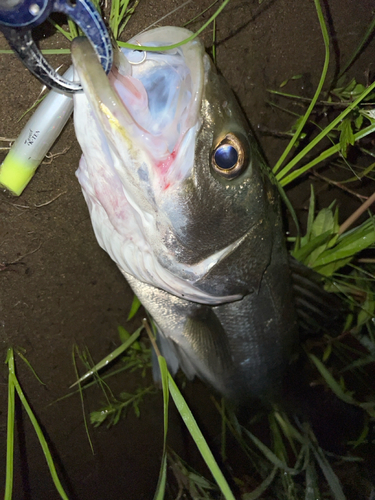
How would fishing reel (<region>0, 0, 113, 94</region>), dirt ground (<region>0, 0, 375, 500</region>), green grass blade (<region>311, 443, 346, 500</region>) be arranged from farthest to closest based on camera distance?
green grass blade (<region>311, 443, 346, 500</region>) < dirt ground (<region>0, 0, 375, 500</region>) < fishing reel (<region>0, 0, 113, 94</region>)

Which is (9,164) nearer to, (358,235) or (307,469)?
(358,235)

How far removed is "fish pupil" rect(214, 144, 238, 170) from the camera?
99 centimetres

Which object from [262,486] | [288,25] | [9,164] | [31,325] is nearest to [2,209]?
[9,164]

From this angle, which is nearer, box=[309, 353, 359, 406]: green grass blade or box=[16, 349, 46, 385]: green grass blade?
box=[16, 349, 46, 385]: green grass blade

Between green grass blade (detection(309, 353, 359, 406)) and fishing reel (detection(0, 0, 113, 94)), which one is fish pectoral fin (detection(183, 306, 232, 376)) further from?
fishing reel (detection(0, 0, 113, 94))

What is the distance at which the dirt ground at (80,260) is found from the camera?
145cm

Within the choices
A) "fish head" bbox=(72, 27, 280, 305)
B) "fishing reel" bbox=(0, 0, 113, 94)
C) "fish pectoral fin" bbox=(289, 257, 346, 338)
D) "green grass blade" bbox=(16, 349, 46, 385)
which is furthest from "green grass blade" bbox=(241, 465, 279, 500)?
"fishing reel" bbox=(0, 0, 113, 94)

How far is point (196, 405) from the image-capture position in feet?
7.77

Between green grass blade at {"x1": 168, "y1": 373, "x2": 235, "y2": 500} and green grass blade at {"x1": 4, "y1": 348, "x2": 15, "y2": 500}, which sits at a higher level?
green grass blade at {"x1": 4, "y1": 348, "x2": 15, "y2": 500}

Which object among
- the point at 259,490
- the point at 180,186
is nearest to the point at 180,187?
the point at 180,186

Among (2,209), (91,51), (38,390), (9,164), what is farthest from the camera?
(38,390)

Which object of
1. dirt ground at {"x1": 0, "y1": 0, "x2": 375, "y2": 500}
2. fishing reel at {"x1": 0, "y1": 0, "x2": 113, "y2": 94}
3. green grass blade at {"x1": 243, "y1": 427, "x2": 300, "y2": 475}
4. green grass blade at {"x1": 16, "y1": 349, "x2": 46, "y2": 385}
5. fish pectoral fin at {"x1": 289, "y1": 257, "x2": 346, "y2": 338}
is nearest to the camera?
fishing reel at {"x1": 0, "y1": 0, "x2": 113, "y2": 94}

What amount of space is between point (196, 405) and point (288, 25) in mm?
2424

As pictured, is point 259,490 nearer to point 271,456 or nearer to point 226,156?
point 271,456
